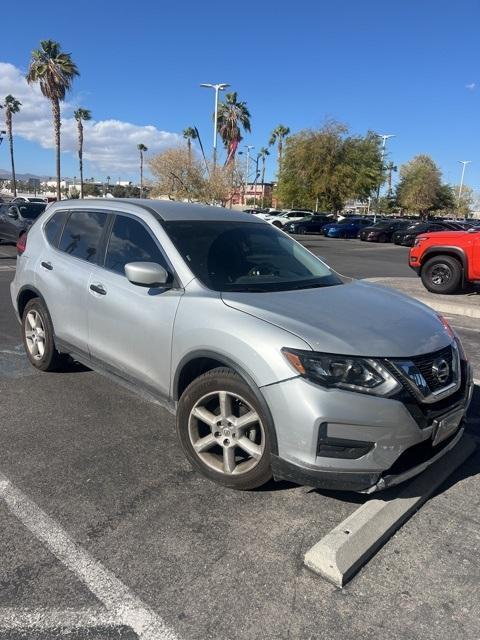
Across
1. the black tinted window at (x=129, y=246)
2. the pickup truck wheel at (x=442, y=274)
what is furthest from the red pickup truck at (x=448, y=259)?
the black tinted window at (x=129, y=246)

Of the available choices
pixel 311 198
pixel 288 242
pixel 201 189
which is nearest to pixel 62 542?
pixel 288 242

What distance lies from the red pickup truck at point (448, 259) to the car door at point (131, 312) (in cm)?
860

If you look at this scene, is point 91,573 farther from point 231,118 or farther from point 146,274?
point 231,118

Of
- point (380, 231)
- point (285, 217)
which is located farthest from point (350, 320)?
point (285, 217)

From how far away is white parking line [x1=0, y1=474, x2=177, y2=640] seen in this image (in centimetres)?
217

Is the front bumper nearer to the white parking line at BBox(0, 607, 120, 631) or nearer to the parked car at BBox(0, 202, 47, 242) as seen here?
the white parking line at BBox(0, 607, 120, 631)

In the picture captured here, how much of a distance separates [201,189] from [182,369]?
121 feet

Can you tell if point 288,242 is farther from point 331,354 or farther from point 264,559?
point 264,559

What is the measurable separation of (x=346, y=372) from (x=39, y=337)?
341 cm

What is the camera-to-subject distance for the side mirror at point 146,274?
334 centimetres

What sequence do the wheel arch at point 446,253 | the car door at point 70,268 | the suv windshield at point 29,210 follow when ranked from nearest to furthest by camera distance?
the car door at point 70,268 < the wheel arch at point 446,253 < the suv windshield at point 29,210

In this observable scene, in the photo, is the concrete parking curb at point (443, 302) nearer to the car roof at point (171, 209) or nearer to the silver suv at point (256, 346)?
the car roof at point (171, 209)

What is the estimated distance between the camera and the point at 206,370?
130 inches

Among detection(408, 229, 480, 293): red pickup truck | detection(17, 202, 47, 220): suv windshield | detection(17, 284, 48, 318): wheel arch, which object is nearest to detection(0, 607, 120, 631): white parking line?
detection(17, 284, 48, 318): wheel arch
